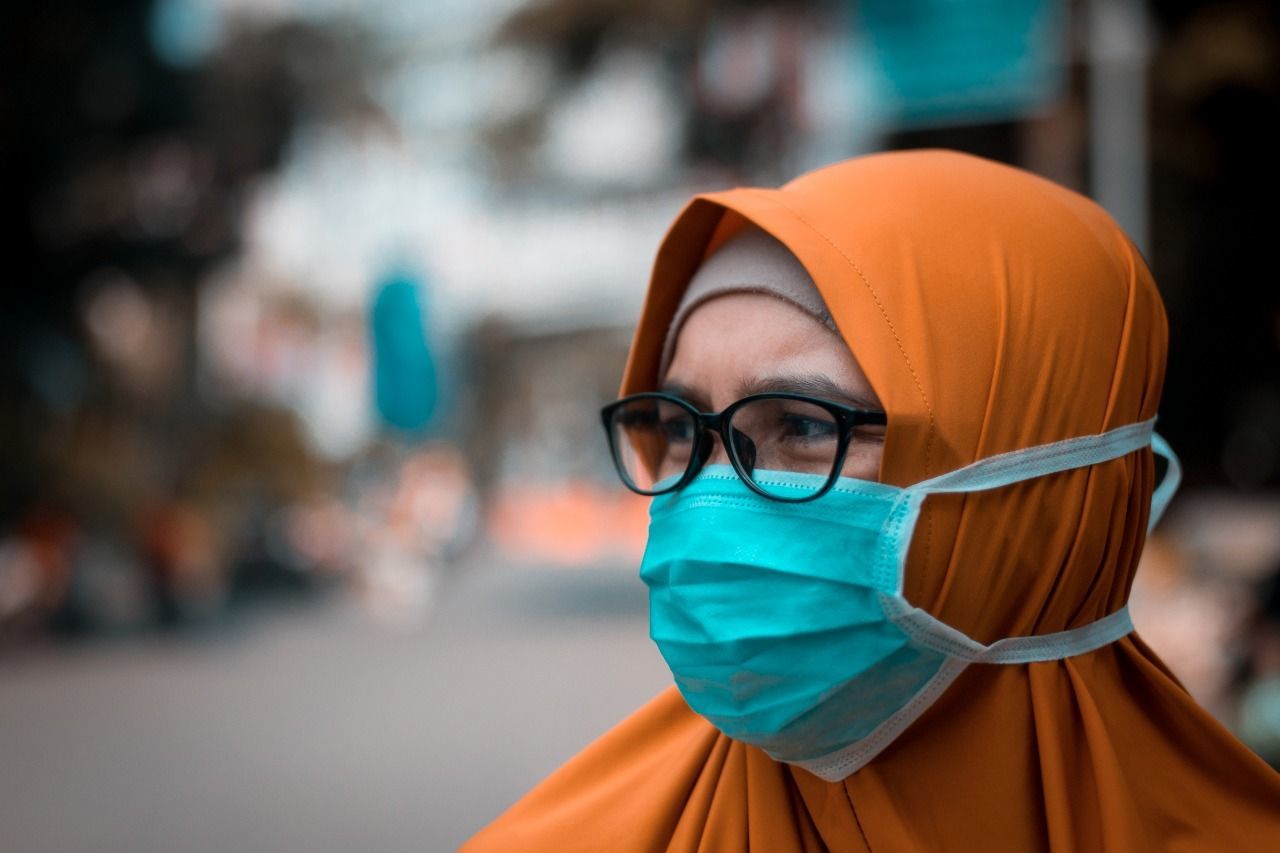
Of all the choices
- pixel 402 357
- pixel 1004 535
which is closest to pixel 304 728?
pixel 402 357

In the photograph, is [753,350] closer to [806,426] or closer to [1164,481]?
[806,426]

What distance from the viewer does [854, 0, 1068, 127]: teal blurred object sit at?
581 cm

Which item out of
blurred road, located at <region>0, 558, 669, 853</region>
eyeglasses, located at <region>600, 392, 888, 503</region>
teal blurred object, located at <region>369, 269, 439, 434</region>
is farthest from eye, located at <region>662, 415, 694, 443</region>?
teal blurred object, located at <region>369, 269, 439, 434</region>

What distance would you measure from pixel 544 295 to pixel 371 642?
12717 millimetres

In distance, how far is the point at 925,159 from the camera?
1564 millimetres

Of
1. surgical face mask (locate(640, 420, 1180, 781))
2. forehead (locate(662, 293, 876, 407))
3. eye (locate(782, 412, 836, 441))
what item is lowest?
surgical face mask (locate(640, 420, 1180, 781))

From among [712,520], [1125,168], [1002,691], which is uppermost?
[1125,168]

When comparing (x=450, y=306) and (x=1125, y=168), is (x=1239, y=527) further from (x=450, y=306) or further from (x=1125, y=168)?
(x=450, y=306)

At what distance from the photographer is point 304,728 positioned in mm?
7168

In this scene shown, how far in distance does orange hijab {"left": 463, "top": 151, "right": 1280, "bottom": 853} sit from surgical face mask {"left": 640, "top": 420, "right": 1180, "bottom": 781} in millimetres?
24

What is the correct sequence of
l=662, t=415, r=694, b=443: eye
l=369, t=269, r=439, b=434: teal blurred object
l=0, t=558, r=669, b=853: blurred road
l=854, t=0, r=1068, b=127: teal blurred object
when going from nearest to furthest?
l=662, t=415, r=694, b=443: eye → l=0, t=558, r=669, b=853: blurred road → l=854, t=0, r=1068, b=127: teal blurred object → l=369, t=269, r=439, b=434: teal blurred object

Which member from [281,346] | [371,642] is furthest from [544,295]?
[371,642]

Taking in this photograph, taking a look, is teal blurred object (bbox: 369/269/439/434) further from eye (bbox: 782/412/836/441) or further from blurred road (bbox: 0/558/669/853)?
eye (bbox: 782/412/836/441)

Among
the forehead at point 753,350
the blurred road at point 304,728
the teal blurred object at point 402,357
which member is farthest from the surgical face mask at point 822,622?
the teal blurred object at point 402,357
